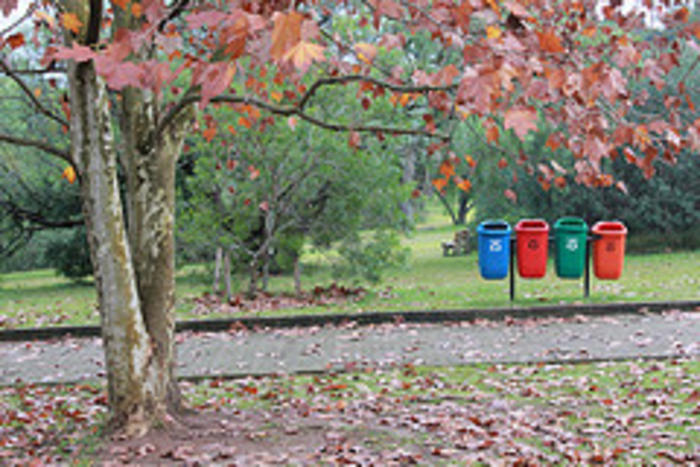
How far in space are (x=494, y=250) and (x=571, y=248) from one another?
1.14 metres

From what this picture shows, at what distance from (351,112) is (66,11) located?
795cm

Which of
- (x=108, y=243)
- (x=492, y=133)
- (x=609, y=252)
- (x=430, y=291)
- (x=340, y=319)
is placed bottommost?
(x=430, y=291)

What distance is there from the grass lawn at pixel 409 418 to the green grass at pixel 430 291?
403cm

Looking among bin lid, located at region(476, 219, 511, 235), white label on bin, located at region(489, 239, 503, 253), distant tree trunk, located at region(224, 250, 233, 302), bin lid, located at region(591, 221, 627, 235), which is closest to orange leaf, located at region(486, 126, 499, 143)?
bin lid, located at region(476, 219, 511, 235)

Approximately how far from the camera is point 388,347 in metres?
8.83

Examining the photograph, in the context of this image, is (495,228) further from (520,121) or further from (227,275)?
(520,121)

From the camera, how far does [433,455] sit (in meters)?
4.94

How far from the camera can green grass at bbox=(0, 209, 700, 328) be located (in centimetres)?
1180

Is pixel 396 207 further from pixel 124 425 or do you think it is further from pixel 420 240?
pixel 420 240

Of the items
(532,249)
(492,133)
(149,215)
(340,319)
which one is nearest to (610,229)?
(532,249)

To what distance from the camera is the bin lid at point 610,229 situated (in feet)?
36.2

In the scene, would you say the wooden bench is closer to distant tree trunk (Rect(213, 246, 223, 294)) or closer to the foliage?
the foliage

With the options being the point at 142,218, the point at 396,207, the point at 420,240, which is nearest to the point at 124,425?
the point at 142,218

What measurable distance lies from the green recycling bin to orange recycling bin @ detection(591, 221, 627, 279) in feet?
0.65
